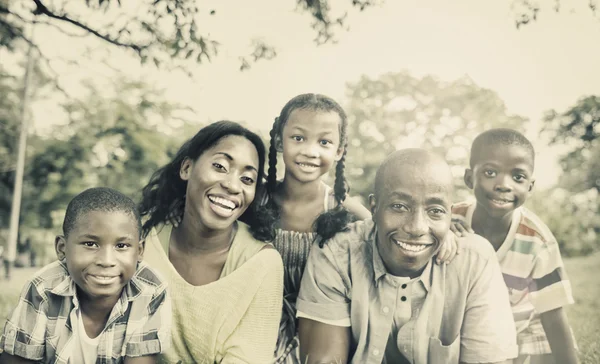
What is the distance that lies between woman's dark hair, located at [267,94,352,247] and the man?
0.77 feet

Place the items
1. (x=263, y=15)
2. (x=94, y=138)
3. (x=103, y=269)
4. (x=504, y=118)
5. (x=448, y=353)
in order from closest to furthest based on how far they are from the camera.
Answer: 1. (x=103, y=269)
2. (x=448, y=353)
3. (x=263, y=15)
4. (x=504, y=118)
5. (x=94, y=138)

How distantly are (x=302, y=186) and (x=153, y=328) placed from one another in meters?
1.23

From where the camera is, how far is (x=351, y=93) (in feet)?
19.1

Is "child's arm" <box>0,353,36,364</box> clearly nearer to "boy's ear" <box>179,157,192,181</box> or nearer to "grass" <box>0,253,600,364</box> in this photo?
"boy's ear" <box>179,157,192,181</box>

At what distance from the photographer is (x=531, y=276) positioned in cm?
336

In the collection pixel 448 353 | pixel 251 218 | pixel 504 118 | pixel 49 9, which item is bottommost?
pixel 448 353

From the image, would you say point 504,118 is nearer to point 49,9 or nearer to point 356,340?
point 356,340

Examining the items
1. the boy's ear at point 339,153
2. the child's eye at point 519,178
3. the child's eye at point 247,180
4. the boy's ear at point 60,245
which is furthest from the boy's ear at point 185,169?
the child's eye at point 519,178

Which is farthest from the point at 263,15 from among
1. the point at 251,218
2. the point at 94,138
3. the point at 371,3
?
the point at 94,138

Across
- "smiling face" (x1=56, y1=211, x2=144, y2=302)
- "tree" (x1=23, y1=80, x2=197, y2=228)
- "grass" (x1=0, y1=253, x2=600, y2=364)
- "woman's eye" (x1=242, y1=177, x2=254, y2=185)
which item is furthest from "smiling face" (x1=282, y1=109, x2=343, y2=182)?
"tree" (x1=23, y1=80, x2=197, y2=228)

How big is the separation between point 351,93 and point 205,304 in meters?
3.53

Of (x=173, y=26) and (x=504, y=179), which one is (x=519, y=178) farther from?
(x=173, y=26)

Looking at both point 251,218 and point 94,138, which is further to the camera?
point 94,138

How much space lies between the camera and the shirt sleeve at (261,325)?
270 cm
